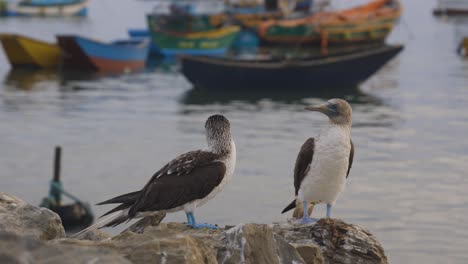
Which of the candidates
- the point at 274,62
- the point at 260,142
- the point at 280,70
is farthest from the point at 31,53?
the point at 260,142

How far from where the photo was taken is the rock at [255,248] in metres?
7.82

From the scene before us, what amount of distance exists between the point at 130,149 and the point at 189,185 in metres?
18.1

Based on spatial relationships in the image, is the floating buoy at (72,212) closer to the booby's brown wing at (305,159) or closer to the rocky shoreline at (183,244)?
the rocky shoreline at (183,244)

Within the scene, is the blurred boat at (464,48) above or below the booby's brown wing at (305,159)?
below

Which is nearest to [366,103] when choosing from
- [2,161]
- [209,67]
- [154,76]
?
[209,67]

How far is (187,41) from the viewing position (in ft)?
186

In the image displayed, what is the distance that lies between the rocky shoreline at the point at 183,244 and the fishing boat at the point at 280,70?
98.3 feet

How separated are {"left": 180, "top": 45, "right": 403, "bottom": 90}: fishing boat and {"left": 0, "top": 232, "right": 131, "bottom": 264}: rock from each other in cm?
3370

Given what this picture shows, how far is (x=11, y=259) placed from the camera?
4.81 metres

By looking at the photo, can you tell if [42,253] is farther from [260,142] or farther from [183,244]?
[260,142]

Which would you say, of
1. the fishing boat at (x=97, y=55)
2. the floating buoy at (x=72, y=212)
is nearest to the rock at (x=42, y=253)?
the floating buoy at (x=72, y=212)

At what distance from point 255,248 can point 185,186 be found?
1151 mm

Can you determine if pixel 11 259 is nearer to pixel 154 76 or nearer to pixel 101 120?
pixel 101 120

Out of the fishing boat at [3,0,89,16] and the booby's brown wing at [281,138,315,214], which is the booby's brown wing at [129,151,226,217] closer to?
the booby's brown wing at [281,138,315,214]
